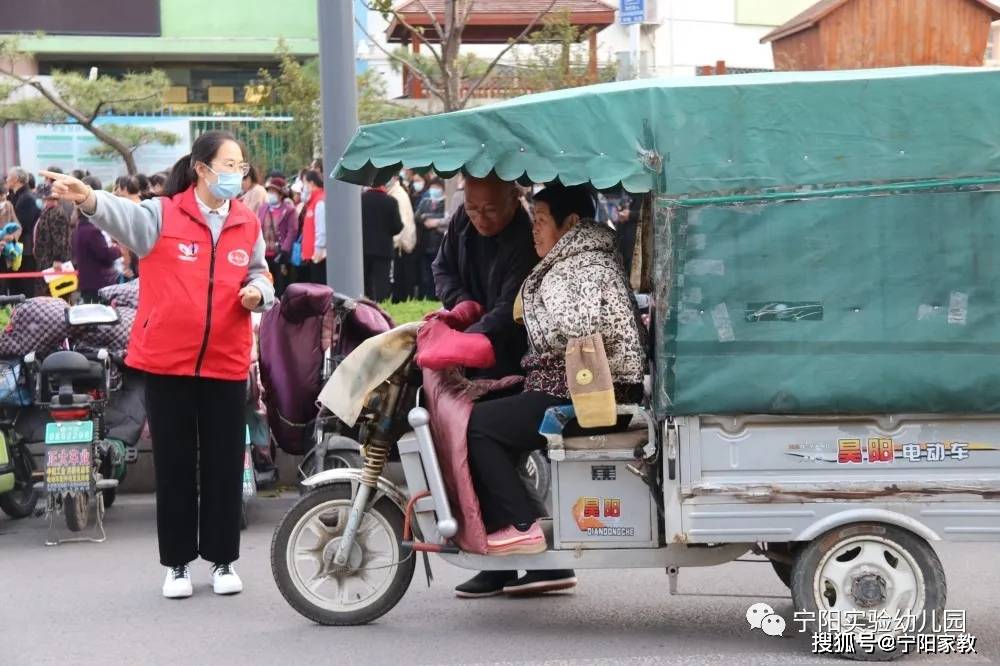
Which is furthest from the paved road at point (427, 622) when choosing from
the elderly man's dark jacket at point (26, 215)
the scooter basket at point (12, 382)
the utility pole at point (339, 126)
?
the elderly man's dark jacket at point (26, 215)

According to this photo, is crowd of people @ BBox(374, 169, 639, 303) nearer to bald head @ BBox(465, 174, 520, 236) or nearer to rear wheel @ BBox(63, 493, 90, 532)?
rear wheel @ BBox(63, 493, 90, 532)

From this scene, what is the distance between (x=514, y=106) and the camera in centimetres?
534

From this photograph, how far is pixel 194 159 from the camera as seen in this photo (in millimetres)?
6473

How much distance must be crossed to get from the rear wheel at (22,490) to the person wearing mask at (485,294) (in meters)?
3.09

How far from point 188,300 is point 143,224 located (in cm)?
37

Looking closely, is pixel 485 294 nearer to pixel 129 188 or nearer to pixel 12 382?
pixel 12 382

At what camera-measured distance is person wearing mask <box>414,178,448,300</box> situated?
17688mm

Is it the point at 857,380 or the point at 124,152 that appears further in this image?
the point at 124,152

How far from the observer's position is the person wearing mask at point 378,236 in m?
15.9

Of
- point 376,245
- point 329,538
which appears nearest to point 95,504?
point 329,538

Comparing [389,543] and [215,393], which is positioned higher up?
[215,393]

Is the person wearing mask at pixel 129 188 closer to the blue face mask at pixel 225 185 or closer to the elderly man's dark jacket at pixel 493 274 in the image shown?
the blue face mask at pixel 225 185

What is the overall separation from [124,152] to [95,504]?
42.0 ft

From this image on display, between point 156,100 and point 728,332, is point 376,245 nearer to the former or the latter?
point 156,100
